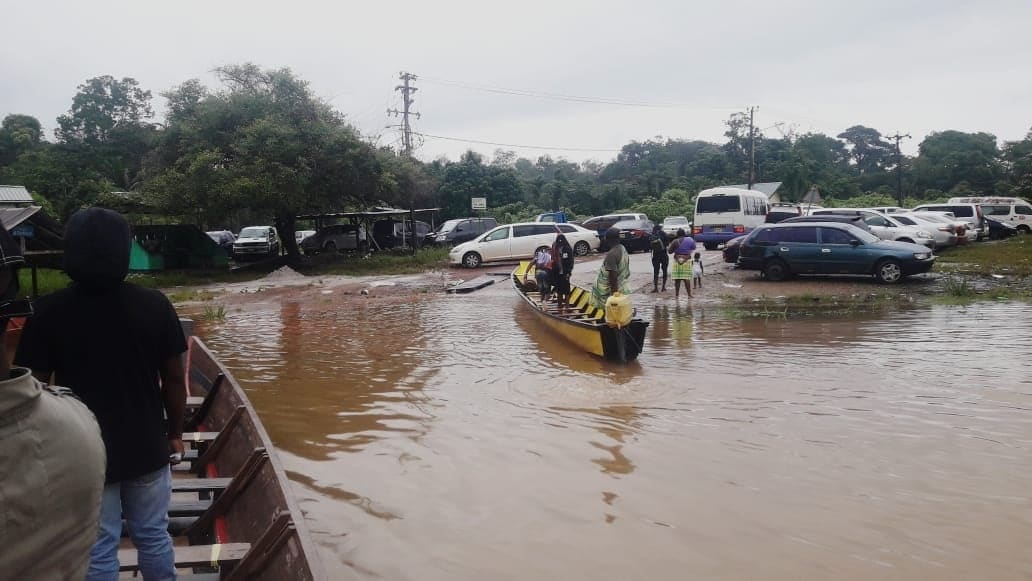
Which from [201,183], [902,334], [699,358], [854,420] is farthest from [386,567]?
[201,183]

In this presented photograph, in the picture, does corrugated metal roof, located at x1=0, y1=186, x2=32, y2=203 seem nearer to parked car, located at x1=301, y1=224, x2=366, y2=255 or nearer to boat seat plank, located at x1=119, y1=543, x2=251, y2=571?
parked car, located at x1=301, y1=224, x2=366, y2=255

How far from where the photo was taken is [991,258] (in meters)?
19.9

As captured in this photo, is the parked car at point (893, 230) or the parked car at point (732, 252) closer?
the parked car at point (732, 252)

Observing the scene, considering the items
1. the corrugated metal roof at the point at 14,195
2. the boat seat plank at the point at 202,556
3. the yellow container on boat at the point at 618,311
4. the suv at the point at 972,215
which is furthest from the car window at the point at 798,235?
the corrugated metal roof at the point at 14,195

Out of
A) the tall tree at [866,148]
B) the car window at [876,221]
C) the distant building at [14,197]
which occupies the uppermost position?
the tall tree at [866,148]

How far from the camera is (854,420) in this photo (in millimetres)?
6867

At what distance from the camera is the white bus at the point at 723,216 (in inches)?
921

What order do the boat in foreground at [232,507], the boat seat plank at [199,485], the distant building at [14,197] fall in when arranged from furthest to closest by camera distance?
the distant building at [14,197], the boat seat plank at [199,485], the boat in foreground at [232,507]

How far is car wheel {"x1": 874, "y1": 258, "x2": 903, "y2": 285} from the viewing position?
52.5ft

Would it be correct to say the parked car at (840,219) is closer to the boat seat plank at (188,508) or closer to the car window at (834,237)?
the car window at (834,237)

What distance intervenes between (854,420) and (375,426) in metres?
4.61

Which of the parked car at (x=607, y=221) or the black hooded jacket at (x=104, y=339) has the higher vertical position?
the parked car at (x=607, y=221)

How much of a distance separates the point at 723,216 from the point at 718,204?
0.45m

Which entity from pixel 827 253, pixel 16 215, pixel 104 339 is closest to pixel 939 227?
pixel 827 253
